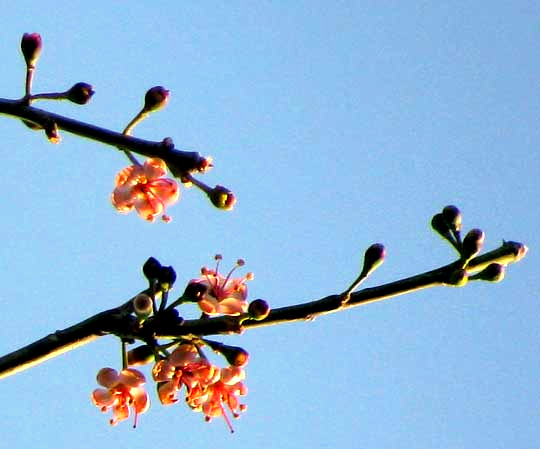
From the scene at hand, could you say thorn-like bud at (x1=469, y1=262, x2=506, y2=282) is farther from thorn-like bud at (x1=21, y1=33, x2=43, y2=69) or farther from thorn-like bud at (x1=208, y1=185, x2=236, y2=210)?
thorn-like bud at (x1=21, y1=33, x2=43, y2=69)

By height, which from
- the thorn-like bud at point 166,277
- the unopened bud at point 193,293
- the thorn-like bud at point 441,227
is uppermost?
the thorn-like bud at point 441,227

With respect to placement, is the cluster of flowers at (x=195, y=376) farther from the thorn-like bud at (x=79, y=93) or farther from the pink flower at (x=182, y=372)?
the thorn-like bud at (x=79, y=93)

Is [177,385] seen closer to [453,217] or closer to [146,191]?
[146,191]

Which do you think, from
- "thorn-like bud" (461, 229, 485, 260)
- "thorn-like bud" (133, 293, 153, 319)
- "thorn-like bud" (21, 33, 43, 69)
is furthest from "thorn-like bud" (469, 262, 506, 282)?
"thorn-like bud" (21, 33, 43, 69)

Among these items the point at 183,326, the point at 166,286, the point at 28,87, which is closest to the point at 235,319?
the point at 183,326

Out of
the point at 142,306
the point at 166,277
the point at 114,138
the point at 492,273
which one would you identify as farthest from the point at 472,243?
the point at 114,138

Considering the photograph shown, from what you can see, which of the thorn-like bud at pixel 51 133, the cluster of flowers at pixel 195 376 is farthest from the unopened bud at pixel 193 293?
the thorn-like bud at pixel 51 133

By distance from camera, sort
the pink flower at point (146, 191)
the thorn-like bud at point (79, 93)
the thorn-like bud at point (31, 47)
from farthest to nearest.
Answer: the pink flower at point (146, 191), the thorn-like bud at point (31, 47), the thorn-like bud at point (79, 93)
